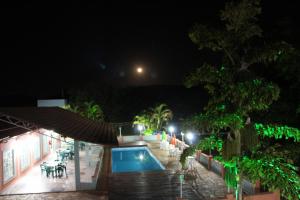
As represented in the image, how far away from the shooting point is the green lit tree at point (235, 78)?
18.0 feet

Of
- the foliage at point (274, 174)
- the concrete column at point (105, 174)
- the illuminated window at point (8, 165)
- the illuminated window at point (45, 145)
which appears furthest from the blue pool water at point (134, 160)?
the foliage at point (274, 174)

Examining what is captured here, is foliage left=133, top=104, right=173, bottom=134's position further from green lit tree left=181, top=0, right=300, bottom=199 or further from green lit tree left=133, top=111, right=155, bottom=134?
green lit tree left=181, top=0, right=300, bottom=199

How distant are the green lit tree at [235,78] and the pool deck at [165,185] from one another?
16.0ft

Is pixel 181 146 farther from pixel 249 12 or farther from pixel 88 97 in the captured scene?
pixel 88 97

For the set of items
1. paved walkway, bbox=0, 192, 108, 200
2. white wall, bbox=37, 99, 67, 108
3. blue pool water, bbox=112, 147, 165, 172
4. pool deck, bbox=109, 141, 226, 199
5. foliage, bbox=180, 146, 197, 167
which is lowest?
blue pool water, bbox=112, 147, 165, 172

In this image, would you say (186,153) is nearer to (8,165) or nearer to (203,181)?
(203,181)

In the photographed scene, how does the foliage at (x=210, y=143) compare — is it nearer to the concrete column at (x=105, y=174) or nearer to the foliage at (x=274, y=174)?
the foliage at (x=274, y=174)

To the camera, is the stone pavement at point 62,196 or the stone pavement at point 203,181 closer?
the stone pavement at point 62,196

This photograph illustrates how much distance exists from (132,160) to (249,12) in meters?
16.1

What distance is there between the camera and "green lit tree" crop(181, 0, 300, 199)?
5496mm

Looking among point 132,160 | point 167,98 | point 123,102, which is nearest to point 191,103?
point 167,98

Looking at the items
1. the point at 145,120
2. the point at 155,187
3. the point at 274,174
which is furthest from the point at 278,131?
the point at 145,120

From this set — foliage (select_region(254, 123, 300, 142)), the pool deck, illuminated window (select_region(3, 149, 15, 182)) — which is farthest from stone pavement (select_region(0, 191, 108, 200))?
foliage (select_region(254, 123, 300, 142))

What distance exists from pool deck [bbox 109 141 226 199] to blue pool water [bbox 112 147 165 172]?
2.11m
